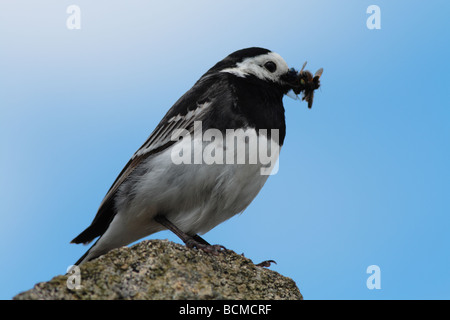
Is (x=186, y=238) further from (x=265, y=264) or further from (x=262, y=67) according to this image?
(x=262, y=67)

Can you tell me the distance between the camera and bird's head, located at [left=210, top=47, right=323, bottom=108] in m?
7.36

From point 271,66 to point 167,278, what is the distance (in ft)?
11.3

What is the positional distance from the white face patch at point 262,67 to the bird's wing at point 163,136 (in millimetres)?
644

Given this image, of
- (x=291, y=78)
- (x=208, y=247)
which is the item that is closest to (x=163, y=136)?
(x=208, y=247)

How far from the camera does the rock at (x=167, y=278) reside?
4.70 metres

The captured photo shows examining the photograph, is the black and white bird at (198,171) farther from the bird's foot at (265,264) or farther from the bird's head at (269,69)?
the bird's foot at (265,264)

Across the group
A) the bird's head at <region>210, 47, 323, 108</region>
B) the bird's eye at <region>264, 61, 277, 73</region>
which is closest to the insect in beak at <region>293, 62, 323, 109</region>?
the bird's head at <region>210, 47, 323, 108</region>

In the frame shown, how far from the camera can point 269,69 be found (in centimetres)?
740

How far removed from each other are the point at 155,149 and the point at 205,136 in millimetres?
760

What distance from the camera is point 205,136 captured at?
6.26 metres

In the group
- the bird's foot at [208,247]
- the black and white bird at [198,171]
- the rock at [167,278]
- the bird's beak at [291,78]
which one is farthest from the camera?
the bird's beak at [291,78]

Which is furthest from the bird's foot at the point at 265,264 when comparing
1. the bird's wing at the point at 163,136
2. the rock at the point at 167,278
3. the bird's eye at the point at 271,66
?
the bird's eye at the point at 271,66
